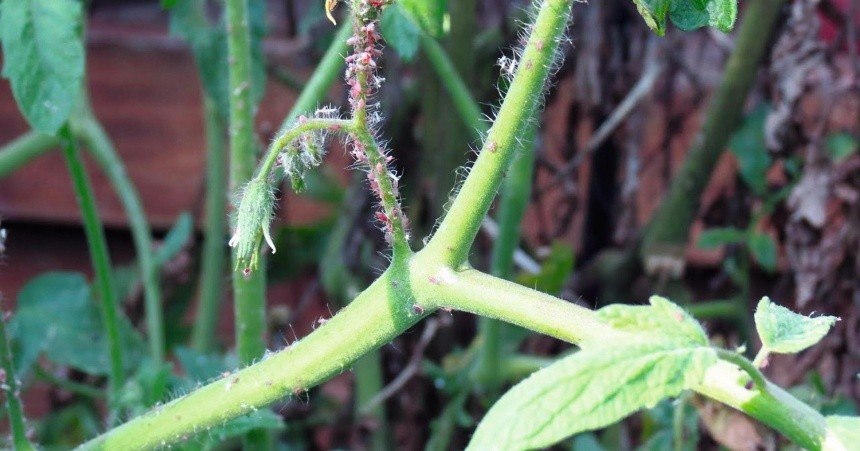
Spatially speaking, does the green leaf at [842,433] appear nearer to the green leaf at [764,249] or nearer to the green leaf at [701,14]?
the green leaf at [701,14]

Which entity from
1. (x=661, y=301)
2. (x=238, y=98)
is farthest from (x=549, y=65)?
(x=238, y=98)

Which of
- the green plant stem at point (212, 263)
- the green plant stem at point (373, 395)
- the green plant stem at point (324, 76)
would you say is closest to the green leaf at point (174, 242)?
the green plant stem at point (212, 263)

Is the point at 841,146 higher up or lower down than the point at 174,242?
higher up

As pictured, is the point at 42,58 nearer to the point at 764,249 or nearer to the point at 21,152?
the point at 21,152

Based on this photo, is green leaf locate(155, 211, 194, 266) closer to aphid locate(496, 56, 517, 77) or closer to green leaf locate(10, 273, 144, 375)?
green leaf locate(10, 273, 144, 375)

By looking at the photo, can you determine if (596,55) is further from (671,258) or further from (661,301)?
(661,301)

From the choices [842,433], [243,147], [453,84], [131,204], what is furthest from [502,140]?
[131,204]

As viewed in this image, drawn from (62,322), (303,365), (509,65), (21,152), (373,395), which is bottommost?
(373,395)

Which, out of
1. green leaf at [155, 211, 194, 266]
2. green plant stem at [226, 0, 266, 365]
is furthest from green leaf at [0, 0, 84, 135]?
green leaf at [155, 211, 194, 266]
